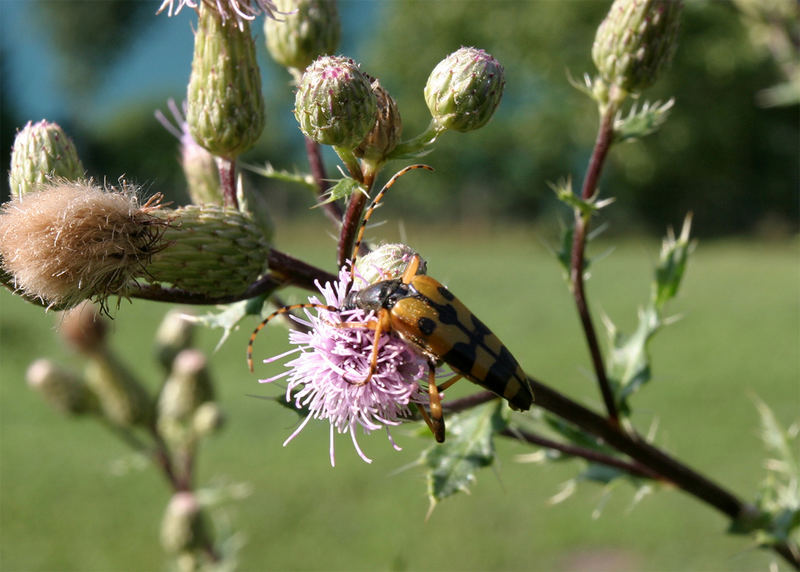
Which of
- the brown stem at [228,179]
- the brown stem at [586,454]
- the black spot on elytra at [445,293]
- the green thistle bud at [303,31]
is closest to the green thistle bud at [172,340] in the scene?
the green thistle bud at [303,31]

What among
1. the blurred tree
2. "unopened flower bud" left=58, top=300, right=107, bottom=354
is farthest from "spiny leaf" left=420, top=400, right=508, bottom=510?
the blurred tree

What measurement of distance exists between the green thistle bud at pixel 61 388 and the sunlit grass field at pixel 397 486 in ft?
0.79

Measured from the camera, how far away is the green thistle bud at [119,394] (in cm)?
354

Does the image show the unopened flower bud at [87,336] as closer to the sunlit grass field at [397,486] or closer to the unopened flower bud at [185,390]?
the sunlit grass field at [397,486]

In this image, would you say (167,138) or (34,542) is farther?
(167,138)

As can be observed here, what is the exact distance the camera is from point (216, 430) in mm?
Result: 3398

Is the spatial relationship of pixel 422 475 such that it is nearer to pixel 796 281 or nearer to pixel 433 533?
pixel 433 533

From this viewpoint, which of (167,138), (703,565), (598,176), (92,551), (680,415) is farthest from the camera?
(167,138)

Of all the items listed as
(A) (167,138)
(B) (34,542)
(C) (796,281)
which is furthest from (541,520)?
(A) (167,138)

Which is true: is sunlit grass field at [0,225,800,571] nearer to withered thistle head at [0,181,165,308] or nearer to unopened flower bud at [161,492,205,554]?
unopened flower bud at [161,492,205,554]

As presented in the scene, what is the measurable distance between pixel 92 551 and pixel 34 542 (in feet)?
2.35

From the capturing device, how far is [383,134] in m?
1.73

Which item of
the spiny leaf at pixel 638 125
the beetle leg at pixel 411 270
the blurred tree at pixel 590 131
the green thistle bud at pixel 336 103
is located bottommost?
the blurred tree at pixel 590 131

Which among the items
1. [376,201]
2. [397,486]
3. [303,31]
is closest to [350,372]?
[376,201]
